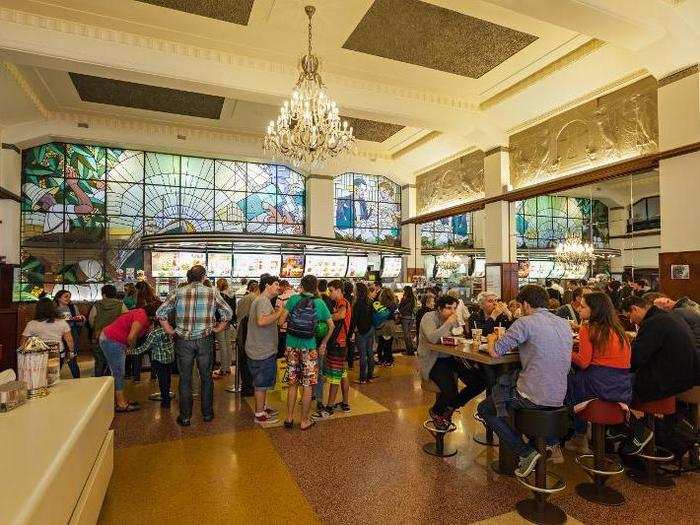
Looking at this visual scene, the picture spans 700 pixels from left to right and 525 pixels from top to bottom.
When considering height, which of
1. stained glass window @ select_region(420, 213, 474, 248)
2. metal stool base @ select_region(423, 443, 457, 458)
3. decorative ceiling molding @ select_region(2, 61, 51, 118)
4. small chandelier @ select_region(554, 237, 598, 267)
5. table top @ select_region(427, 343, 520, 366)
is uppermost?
decorative ceiling molding @ select_region(2, 61, 51, 118)

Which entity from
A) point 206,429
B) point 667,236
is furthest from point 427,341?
point 667,236

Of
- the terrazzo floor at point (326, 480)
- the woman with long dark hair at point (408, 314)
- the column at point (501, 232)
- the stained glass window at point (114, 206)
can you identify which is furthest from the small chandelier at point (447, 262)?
the terrazzo floor at point (326, 480)

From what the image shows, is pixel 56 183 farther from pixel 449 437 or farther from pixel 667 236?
pixel 667 236

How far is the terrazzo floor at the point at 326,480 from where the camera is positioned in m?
2.91

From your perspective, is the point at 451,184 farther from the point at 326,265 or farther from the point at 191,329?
the point at 191,329

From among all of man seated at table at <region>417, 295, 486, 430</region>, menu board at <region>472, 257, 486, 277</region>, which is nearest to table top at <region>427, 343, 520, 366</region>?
man seated at table at <region>417, 295, 486, 430</region>

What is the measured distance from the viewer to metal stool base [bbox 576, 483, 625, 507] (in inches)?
120

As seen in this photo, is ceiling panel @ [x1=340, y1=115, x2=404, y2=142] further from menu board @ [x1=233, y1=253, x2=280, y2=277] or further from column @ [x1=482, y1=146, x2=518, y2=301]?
menu board @ [x1=233, y1=253, x2=280, y2=277]

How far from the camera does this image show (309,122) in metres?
6.00

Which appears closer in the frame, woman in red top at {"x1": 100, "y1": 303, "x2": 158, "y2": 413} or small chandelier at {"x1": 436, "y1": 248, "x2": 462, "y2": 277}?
woman in red top at {"x1": 100, "y1": 303, "x2": 158, "y2": 413}

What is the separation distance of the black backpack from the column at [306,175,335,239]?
7980 millimetres

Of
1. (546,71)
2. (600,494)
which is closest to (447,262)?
(546,71)

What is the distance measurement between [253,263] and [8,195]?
5.30 meters

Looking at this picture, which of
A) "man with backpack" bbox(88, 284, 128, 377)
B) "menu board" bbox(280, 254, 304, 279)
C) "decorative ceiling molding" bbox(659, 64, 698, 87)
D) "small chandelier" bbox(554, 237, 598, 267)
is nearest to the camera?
"decorative ceiling molding" bbox(659, 64, 698, 87)
